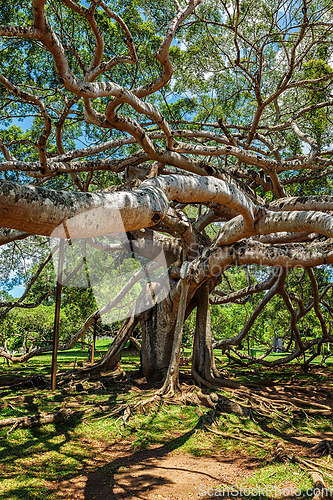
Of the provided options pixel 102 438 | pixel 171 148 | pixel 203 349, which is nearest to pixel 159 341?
pixel 203 349

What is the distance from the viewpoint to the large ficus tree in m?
3.20

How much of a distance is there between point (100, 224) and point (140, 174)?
16.0ft

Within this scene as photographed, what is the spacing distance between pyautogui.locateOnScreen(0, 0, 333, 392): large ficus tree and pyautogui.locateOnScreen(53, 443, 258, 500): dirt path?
81.5 inches

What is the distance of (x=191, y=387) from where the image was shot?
6.30 m

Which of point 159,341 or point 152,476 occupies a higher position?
point 159,341

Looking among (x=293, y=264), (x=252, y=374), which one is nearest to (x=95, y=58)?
(x=293, y=264)

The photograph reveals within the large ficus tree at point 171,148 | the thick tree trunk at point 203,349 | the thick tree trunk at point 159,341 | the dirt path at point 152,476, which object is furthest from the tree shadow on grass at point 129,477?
the thick tree trunk at point 159,341

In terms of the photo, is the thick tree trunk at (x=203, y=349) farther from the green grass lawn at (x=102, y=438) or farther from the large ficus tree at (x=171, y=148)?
the green grass lawn at (x=102, y=438)

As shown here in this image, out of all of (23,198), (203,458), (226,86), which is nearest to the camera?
(23,198)

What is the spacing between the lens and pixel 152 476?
3.28 metres

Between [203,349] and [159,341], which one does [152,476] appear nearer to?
[203,349]

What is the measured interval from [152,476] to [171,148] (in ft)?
13.1

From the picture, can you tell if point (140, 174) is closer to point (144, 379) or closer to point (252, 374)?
point (144, 379)

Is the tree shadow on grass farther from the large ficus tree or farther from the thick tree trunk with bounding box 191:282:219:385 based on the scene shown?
the thick tree trunk with bounding box 191:282:219:385
